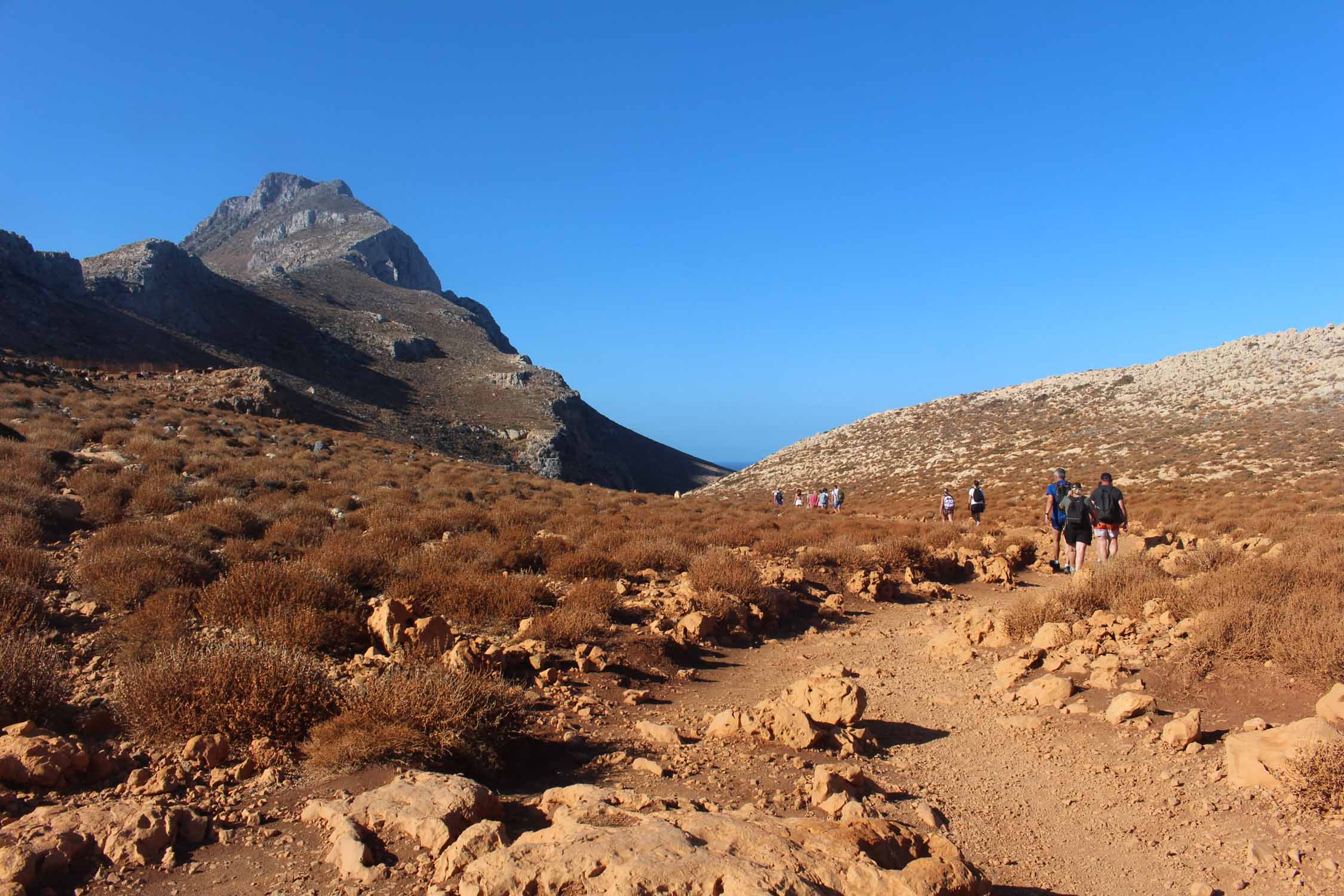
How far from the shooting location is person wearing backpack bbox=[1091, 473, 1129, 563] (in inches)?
425

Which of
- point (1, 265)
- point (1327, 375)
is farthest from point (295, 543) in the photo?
point (1327, 375)

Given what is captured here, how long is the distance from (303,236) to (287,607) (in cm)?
10673

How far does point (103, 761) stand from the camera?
3.68 metres

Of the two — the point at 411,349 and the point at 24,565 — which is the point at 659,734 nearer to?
the point at 24,565

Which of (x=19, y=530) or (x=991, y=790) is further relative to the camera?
(x=19, y=530)

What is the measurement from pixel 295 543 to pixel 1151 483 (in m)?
30.5

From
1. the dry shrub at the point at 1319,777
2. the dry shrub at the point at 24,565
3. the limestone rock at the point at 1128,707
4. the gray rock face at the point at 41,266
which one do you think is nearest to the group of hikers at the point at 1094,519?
the limestone rock at the point at 1128,707

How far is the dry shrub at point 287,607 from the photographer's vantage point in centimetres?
595

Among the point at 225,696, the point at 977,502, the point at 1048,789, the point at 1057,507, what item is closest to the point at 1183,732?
the point at 1048,789

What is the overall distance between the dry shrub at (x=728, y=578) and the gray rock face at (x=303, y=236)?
80.6m

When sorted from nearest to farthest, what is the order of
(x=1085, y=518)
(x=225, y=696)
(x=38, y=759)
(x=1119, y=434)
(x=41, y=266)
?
(x=38, y=759), (x=225, y=696), (x=1085, y=518), (x=41, y=266), (x=1119, y=434)

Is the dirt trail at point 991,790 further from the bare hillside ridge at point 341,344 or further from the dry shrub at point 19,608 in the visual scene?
the bare hillside ridge at point 341,344

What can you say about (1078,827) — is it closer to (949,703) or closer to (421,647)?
(949,703)

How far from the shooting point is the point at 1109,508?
10.8 m
